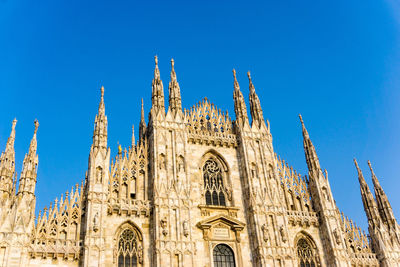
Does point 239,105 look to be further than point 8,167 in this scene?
Yes

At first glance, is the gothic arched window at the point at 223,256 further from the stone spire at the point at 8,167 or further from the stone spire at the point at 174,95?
the stone spire at the point at 8,167

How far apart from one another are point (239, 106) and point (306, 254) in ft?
38.5

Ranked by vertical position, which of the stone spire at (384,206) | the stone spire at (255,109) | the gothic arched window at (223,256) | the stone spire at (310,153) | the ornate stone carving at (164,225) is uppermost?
the stone spire at (255,109)

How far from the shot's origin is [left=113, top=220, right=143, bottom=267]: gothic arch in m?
25.4

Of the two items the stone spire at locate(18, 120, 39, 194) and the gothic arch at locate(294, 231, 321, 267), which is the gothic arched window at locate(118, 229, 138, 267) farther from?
the gothic arch at locate(294, 231, 321, 267)

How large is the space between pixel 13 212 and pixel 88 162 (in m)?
5.37

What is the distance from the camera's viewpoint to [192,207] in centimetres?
2823

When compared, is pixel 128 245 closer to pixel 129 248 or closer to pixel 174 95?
pixel 129 248

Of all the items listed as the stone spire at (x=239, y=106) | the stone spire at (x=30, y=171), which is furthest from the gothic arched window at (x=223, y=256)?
the stone spire at (x=30, y=171)

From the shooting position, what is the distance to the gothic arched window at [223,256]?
27.3 meters

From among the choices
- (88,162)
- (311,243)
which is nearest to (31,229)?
(88,162)

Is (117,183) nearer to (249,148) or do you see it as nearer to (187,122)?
(187,122)

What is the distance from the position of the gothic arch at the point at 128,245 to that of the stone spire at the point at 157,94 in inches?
331

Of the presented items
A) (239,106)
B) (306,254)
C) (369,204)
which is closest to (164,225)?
(306,254)
